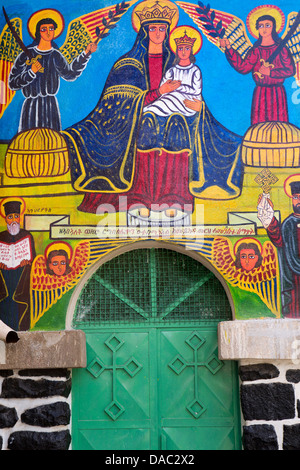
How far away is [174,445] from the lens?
5.15 metres

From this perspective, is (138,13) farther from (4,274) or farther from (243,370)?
(243,370)

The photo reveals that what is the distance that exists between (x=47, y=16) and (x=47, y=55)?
394mm

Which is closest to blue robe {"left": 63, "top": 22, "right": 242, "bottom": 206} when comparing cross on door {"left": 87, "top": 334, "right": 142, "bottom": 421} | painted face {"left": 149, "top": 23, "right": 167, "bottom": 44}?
painted face {"left": 149, "top": 23, "right": 167, "bottom": 44}

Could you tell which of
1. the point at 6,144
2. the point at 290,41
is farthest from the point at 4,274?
the point at 290,41

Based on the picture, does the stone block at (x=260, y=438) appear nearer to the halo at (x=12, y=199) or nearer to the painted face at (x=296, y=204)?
the painted face at (x=296, y=204)

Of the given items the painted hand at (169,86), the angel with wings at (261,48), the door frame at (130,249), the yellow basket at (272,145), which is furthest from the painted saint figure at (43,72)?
the yellow basket at (272,145)

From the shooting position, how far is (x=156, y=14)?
225 inches

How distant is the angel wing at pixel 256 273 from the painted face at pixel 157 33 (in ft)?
6.56

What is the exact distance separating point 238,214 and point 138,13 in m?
2.19

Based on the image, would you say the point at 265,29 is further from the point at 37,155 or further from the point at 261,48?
the point at 37,155

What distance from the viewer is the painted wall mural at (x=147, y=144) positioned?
5.29 metres

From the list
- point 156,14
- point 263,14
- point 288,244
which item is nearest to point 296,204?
point 288,244

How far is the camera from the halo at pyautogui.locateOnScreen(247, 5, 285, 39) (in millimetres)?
5637

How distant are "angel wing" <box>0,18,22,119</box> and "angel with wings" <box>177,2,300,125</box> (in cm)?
163
